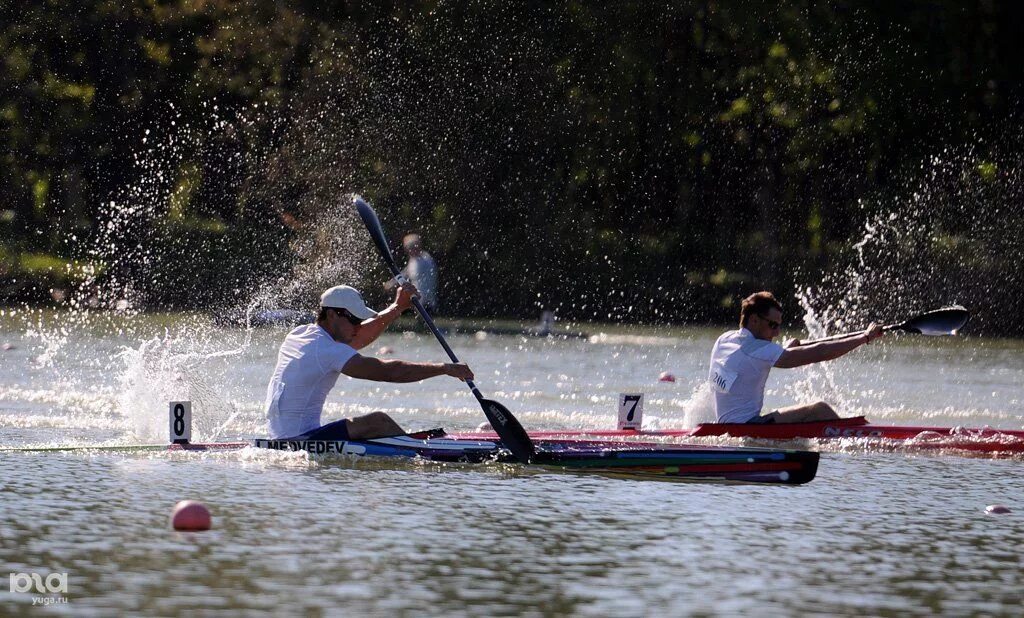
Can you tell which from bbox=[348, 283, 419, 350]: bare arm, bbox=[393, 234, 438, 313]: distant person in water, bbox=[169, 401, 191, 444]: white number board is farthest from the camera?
bbox=[393, 234, 438, 313]: distant person in water

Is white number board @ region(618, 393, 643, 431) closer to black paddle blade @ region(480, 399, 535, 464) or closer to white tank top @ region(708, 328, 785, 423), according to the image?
white tank top @ region(708, 328, 785, 423)

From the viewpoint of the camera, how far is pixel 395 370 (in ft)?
45.5

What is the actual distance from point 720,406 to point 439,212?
91.0ft

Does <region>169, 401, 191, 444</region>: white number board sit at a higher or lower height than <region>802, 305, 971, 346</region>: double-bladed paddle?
lower

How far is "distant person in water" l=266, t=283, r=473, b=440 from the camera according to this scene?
13656mm

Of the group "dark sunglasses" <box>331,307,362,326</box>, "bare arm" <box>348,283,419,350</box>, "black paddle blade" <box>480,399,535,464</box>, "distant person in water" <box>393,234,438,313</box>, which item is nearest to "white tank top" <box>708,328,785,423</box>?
"black paddle blade" <box>480,399,535,464</box>

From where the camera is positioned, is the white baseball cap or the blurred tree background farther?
the blurred tree background

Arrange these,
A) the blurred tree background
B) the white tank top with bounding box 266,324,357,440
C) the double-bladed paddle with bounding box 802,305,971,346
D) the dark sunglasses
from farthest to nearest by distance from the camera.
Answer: the blurred tree background, the double-bladed paddle with bounding box 802,305,971,346, the dark sunglasses, the white tank top with bounding box 266,324,357,440

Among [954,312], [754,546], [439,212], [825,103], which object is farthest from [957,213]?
[754,546]

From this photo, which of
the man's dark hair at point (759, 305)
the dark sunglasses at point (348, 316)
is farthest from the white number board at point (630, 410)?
the dark sunglasses at point (348, 316)

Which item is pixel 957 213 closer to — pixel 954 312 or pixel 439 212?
pixel 439 212

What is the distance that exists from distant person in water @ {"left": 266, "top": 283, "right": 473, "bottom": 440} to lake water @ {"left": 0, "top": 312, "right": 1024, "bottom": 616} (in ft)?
0.84

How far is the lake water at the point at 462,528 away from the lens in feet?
29.5

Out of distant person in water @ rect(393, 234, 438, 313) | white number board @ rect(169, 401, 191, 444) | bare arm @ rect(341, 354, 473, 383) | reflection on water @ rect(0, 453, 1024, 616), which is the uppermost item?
distant person in water @ rect(393, 234, 438, 313)
